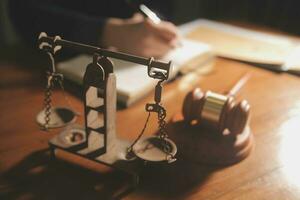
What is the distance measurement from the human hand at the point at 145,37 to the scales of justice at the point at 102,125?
48 centimetres

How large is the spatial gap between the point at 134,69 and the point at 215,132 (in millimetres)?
358

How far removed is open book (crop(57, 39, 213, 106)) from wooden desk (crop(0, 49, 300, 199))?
0.12 ft

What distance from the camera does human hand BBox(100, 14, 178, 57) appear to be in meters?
1.19

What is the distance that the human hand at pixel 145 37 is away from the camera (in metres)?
1.19

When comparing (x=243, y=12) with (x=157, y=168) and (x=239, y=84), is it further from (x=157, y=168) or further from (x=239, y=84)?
(x=157, y=168)

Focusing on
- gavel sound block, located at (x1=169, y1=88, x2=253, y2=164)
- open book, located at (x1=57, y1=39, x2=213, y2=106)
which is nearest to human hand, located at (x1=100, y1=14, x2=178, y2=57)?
open book, located at (x1=57, y1=39, x2=213, y2=106)

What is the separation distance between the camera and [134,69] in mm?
1073

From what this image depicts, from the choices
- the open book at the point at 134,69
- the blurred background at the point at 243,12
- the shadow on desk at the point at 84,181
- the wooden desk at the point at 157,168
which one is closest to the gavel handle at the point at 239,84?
the wooden desk at the point at 157,168

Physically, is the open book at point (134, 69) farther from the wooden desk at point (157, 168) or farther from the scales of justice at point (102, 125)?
the scales of justice at point (102, 125)

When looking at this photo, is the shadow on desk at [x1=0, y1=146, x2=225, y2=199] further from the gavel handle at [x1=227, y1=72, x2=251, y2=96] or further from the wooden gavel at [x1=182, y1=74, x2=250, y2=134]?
the gavel handle at [x1=227, y1=72, x2=251, y2=96]

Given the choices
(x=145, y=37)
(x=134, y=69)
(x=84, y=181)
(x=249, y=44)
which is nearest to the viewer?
(x=84, y=181)

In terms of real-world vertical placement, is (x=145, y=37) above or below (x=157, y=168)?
above

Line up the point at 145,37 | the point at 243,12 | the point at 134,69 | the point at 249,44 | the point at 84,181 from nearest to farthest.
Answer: the point at 84,181
the point at 134,69
the point at 145,37
the point at 249,44
the point at 243,12

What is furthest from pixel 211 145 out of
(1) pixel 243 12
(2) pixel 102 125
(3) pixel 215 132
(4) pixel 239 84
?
(1) pixel 243 12
